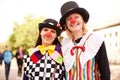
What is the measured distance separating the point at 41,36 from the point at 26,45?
26395 millimetres

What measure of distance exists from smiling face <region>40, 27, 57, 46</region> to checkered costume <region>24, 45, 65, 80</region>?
10cm

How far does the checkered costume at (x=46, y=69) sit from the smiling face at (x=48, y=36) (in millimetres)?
105

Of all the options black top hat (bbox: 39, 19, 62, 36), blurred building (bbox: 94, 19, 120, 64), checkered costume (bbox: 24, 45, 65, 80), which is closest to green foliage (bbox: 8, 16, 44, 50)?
blurred building (bbox: 94, 19, 120, 64)

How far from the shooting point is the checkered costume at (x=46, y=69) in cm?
277

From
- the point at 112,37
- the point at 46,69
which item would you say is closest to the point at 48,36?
the point at 46,69

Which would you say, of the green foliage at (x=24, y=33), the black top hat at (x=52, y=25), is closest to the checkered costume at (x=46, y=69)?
the black top hat at (x=52, y=25)

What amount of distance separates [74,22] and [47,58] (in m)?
0.42

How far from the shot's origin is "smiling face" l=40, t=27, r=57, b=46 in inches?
113

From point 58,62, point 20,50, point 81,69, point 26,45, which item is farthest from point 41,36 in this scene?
point 26,45

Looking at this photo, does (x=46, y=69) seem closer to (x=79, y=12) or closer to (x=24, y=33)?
(x=79, y=12)

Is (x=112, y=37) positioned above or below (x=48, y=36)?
below

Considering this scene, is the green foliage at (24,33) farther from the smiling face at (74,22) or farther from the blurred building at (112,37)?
the smiling face at (74,22)

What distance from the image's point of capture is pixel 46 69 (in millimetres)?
2791

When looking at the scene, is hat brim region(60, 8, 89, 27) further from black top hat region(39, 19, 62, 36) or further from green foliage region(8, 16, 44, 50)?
green foliage region(8, 16, 44, 50)
